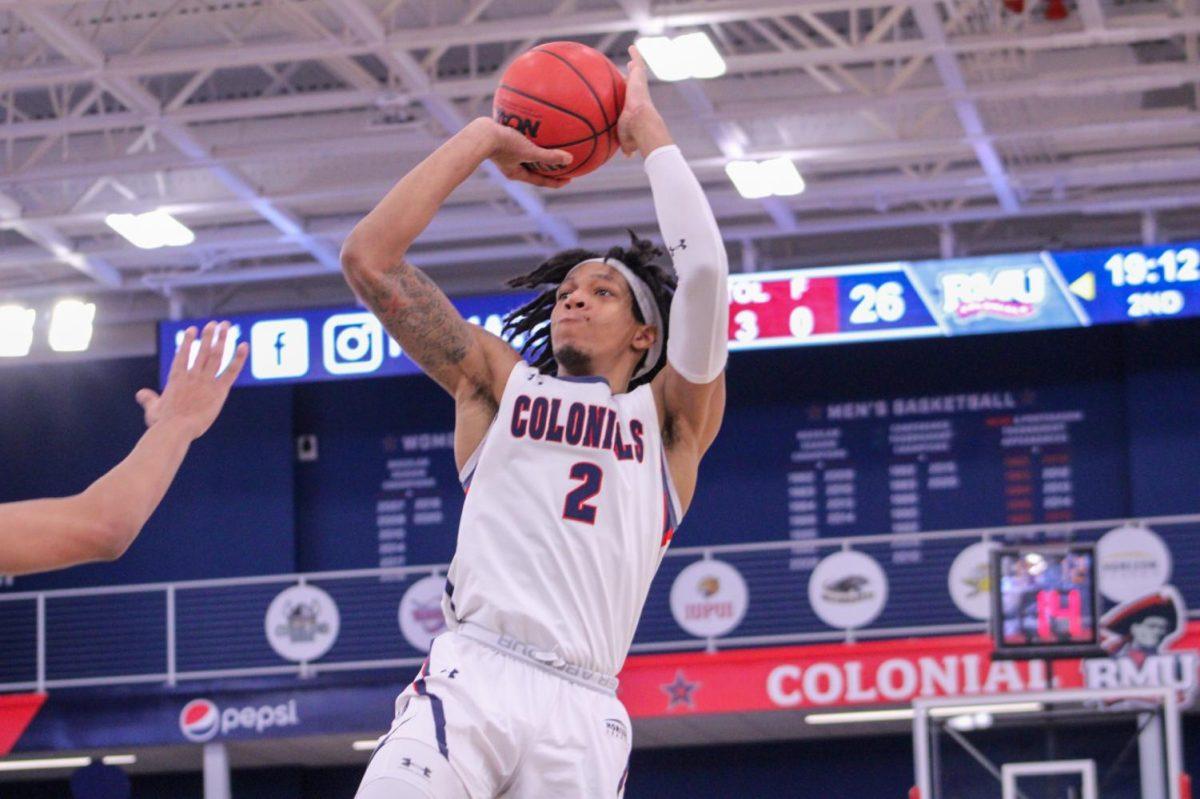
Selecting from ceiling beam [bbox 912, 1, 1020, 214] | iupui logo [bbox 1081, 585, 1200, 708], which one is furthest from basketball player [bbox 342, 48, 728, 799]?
iupui logo [bbox 1081, 585, 1200, 708]

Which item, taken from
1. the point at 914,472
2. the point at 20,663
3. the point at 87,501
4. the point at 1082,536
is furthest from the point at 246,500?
the point at 87,501

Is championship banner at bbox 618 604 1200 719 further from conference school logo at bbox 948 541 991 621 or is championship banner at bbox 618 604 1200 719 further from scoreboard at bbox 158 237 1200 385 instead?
scoreboard at bbox 158 237 1200 385

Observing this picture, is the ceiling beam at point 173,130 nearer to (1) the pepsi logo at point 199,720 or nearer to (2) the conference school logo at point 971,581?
(1) the pepsi logo at point 199,720

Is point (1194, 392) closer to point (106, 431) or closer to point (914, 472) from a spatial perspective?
point (914, 472)

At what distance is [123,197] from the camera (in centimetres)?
1591

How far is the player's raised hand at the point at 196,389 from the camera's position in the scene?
3172 mm

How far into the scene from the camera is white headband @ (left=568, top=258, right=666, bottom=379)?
4.13 metres

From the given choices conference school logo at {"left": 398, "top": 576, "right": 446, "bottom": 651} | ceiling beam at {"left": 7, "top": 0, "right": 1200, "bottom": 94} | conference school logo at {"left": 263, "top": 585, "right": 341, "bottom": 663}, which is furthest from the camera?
conference school logo at {"left": 263, "top": 585, "right": 341, "bottom": 663}

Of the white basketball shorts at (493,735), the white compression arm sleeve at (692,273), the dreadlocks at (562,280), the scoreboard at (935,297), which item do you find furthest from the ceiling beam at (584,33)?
the white basketball shorts at (493,735)

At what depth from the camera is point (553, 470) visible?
3.83 meters

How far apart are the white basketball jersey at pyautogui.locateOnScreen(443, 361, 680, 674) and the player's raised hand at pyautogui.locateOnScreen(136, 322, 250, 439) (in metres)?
0.67

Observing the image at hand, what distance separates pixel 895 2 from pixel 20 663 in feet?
31.8

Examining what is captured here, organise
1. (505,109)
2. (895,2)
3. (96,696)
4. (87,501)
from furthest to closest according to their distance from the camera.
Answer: (96,696) < (895,2) < (505,109) < (87,501)

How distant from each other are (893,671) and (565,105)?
10.3 metres
